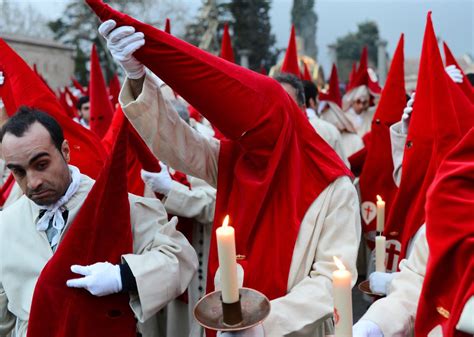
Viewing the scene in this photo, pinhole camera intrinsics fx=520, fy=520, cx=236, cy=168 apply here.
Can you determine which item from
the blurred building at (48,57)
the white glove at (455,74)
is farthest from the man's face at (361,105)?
the blurred building at (48,57)

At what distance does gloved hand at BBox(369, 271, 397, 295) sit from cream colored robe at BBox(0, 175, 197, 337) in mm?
804

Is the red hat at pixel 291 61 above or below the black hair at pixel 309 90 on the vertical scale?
above

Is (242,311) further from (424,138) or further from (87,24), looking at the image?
(87,24)

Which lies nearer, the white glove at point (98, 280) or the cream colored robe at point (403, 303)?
the cream colored robe at point (403, 303)

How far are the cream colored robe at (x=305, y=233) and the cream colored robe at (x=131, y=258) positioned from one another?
0.32 metres

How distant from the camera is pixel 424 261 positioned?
6.21 feet

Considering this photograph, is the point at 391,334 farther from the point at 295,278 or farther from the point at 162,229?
the point at 162,229

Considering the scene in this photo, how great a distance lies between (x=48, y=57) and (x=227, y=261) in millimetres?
27441

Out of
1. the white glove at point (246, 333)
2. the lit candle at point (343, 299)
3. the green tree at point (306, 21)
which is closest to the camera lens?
the lit candle at point (343, 299)

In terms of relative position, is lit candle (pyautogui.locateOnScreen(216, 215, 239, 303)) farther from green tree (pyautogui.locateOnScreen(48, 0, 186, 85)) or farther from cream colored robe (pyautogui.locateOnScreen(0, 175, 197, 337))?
green tree (pyautogui.locateOnScreen(48, 0, 186, 85))

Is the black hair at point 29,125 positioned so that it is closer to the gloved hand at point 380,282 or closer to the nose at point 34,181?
the nose at point 34,181

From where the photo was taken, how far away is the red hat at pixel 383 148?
4375 millimetres

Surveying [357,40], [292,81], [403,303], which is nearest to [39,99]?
[292,81]

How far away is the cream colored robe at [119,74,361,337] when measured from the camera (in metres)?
1.97
